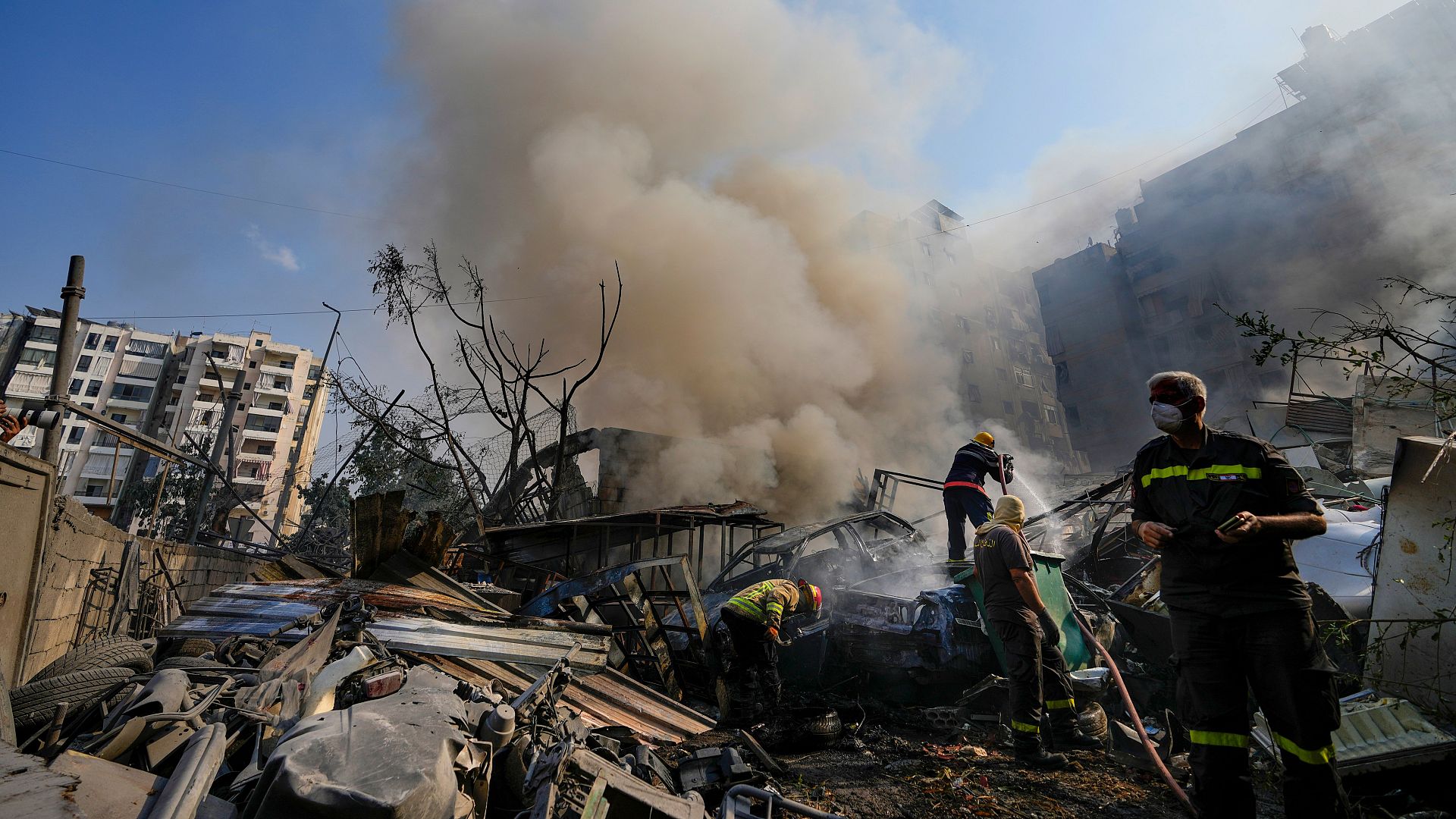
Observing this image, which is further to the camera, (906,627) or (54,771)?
(906,627)

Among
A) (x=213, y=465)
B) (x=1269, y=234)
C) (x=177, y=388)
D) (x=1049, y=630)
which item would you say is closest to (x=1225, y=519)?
(x=1049, y=630)

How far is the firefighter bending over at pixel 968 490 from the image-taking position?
6031 millimetres

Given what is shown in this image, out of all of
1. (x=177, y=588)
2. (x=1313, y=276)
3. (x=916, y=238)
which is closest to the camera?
(x=177, y=588)

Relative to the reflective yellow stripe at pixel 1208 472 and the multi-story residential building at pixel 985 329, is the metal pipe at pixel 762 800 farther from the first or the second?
the multi-story residential building at pixel 985 329

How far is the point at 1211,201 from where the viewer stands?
27.3 meters

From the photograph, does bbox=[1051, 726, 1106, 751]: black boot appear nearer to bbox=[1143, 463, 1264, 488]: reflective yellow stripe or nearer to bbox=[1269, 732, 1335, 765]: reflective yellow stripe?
bbox=[1269, 732, 1335, 765]: reflective yellow stripe

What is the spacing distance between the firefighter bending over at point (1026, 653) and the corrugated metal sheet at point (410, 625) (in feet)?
7.52

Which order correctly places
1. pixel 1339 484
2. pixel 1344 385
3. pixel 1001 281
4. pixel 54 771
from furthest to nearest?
1. pixel 1001 281
2. pixel 1344 385
3. pixel 1339 484
4. pixel 54 771

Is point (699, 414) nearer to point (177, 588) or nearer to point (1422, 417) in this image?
point (177, 588)

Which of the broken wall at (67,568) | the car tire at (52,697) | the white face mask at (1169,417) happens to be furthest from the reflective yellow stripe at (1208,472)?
the broken wall at (67,568)

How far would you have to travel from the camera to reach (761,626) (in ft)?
15.1

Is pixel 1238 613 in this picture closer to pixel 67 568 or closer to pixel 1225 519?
pixel 1225 519

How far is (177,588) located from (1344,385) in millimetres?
30902

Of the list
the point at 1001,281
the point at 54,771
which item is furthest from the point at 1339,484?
the point at 1001,281
